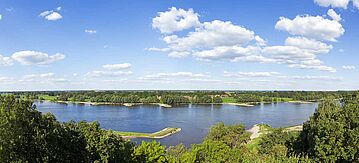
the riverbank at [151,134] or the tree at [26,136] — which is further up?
the tree at [26,136]

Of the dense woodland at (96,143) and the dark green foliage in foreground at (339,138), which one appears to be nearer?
the dense woodland at (96,143)

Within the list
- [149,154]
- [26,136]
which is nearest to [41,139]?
[26,136]

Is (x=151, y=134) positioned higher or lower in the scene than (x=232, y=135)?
lower

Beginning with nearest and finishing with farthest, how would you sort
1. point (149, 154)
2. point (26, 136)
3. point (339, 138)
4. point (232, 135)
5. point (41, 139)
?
point (26, 136), point (41, 139), point (339, 138), point (149, 154), point (232, 135)

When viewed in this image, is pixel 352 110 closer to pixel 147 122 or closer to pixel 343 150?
pixel 343 150

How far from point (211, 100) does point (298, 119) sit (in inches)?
2119

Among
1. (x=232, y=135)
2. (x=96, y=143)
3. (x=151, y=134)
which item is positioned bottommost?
(x=151, y=134)

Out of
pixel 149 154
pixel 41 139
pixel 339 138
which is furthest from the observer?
pixel 149 154

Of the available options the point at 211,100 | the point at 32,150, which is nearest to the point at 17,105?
the point at 32,150

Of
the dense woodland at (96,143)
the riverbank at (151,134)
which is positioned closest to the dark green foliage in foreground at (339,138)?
the dense woodland at (96,143)

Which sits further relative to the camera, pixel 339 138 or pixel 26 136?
pixel 339 138

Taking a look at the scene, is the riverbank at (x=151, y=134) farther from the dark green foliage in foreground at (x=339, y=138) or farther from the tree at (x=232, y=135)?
the dark green foliage in foreground at (x=339, y=138)

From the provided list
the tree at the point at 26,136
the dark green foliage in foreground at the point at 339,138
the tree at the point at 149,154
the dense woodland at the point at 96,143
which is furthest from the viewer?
the tree at the point at 149,154

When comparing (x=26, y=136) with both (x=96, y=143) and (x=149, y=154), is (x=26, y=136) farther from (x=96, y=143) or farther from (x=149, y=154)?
(x=149, y=154)
